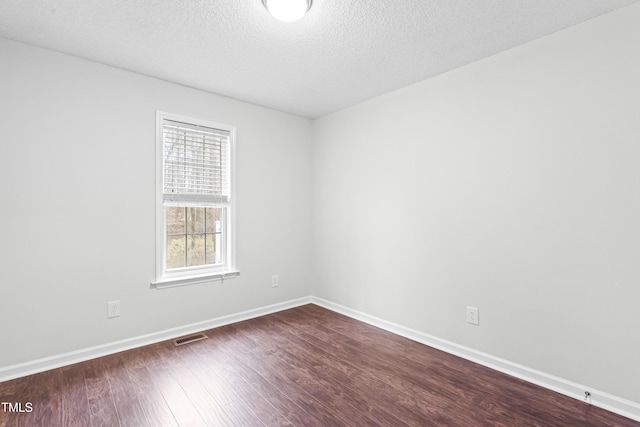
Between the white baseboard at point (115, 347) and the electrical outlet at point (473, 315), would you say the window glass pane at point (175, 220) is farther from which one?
the electrical outlet at point (473, 315)

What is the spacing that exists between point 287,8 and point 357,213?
7.44 ft

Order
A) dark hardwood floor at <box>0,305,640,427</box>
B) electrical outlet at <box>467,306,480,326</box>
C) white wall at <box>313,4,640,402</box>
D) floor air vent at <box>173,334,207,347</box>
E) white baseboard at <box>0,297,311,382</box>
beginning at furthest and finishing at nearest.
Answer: floor air vent at <box>173,334,207,347</box> < electrical outlet at <box>467,306,480,326</box> < white baseboard at <box>0,297,311,382</box> < white wall at <box>313,4,640,402</box> < dark hardwood floor at <box>0,305,640,427</box>

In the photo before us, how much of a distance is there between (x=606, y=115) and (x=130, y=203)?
374cm

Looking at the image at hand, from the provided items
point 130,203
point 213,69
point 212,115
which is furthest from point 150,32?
point 130,203

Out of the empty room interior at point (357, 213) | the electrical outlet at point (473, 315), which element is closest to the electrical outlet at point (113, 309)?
the empty room interior at point (357, 213)

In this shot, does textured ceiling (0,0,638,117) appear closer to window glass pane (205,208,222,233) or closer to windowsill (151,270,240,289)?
window glass pane (205,208,222,233)

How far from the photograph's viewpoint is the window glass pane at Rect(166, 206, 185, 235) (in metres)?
3.12

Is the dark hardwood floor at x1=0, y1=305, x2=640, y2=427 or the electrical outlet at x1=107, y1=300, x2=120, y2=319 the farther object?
the electrical outlet at x1=107, y1=300, x2=120, y2=319

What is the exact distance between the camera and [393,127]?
327 centimetres

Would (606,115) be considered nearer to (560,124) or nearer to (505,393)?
(560,124)

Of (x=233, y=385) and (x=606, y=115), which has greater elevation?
(x=606, y=115)

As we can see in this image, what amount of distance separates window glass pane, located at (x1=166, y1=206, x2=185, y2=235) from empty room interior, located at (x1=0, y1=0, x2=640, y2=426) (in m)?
0.02

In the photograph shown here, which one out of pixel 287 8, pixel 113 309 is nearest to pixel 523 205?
pixel 287 8

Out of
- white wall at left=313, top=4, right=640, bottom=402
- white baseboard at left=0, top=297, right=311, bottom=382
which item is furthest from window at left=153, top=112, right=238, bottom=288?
white wall at left=313, top=4, right=640, bottom=402
